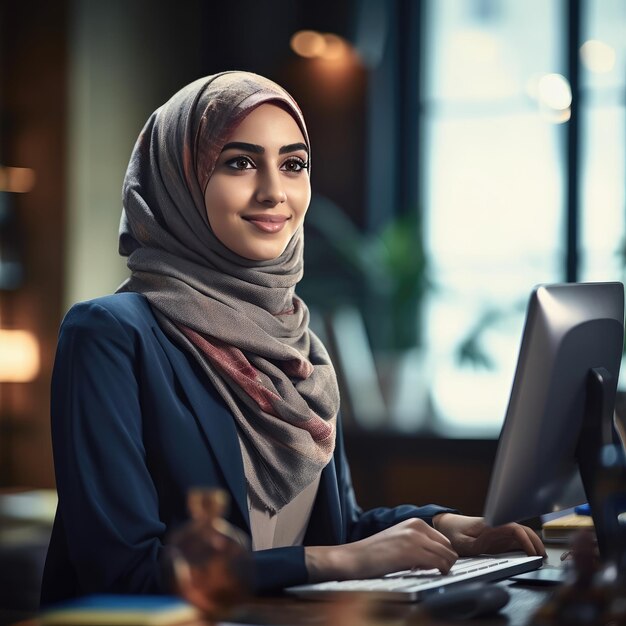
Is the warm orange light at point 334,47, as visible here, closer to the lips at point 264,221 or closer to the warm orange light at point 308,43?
the warm orange light at point 308,43

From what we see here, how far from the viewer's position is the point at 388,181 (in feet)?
22.8

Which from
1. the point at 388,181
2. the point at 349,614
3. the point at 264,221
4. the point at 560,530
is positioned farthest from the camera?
the point at 388,181

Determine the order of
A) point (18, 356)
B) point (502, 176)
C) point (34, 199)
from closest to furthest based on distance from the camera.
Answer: point (18, 356) → point (34, 199) → point (502, 176)

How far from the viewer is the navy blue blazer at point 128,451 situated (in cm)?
147

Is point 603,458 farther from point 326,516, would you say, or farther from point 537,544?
point 326,516

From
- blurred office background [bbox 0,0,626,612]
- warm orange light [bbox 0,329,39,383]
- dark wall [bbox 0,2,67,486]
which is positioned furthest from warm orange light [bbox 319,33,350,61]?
warm orange light [bbox 0,329,39,383]

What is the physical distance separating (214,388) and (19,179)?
4871mm

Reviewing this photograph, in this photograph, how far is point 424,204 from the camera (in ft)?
22.5

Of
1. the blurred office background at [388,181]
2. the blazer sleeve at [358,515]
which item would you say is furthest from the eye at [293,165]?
the blurred office background at [388,181]

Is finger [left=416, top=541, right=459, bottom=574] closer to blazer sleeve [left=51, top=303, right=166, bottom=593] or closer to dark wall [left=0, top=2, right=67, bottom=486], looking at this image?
blazer sleeve [left=51, top=303, right=166, bottom=593]

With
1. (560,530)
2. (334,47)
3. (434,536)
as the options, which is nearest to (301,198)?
(434,536)

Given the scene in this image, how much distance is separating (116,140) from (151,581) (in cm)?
546

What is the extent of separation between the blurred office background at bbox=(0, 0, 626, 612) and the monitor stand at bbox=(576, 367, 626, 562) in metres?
4.39

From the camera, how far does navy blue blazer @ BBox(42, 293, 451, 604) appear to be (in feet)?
4.82
